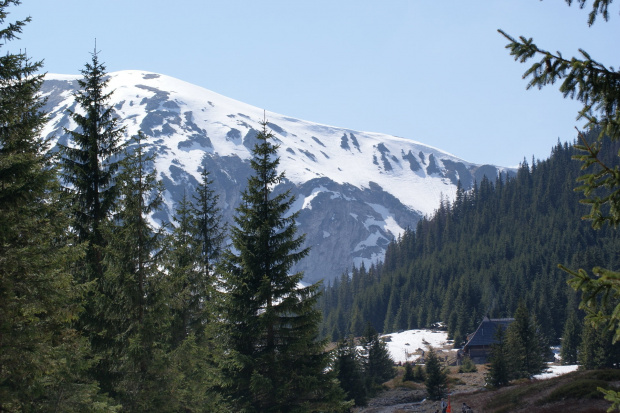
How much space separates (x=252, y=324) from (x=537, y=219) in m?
156

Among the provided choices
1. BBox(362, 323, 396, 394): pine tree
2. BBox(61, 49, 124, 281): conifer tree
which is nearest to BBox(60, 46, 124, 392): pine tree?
BBox(61, 49, 124, 281): conifer tree

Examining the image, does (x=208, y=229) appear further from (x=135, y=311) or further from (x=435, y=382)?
(x=435, y=382)

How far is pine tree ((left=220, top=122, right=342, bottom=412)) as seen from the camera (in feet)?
62.0

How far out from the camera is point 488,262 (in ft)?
479

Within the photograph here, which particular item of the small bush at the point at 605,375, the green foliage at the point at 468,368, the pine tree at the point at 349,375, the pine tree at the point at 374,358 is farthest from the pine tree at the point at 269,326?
the green foliage at the point at 468,368

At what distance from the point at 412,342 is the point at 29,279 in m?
106

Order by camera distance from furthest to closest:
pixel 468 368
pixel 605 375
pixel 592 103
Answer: pixel 468 368 < pixel 605 375 < pixel 592 103

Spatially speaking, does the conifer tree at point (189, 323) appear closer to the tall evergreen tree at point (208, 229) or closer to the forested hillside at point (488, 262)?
the tall evergreen tree at point (208, 229)

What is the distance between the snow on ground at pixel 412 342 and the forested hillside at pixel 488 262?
4.16 m

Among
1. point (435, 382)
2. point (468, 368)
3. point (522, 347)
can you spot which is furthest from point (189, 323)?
point (468, 368)

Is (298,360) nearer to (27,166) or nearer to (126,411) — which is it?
(126,411)

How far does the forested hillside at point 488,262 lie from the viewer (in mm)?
108438

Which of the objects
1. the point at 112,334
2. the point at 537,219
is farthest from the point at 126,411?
the point at 537,219

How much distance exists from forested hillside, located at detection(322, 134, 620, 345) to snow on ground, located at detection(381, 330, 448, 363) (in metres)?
4.16
